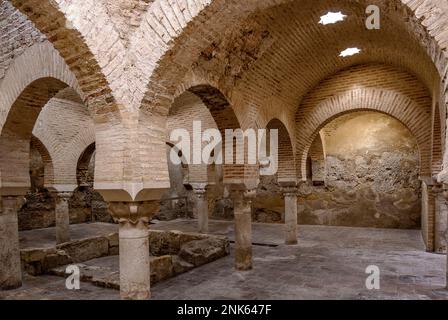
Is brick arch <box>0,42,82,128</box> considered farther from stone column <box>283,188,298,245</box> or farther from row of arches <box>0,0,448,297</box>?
stone column <box>283,188,298,245</box>

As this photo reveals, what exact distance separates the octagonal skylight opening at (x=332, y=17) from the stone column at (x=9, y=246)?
21.3 ft

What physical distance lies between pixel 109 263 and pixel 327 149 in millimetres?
8663

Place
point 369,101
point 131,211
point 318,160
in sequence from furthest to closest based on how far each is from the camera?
point 318,160 → point 369,101 → point 131,211

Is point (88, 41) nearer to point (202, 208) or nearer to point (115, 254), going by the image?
point (115, 254)

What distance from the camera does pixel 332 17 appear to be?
607 centimetres

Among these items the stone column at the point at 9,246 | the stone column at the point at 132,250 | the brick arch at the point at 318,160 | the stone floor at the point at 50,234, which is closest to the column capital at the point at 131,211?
the stone column at the point at 132,250

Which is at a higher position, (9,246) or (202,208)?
(9,246)

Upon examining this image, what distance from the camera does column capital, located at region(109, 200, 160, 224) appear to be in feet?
12.8

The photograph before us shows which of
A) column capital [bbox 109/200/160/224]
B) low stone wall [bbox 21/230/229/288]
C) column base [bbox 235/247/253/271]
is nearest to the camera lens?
column capital [bbox 109/200/160/224]

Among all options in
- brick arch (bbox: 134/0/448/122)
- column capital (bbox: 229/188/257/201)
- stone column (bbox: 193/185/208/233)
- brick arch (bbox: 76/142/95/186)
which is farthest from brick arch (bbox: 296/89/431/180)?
brick arch (bbox: 76/142/95/186)

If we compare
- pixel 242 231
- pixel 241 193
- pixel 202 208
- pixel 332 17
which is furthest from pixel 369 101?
pixel 202 208

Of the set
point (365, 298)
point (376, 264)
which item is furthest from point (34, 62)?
point (376, 264)

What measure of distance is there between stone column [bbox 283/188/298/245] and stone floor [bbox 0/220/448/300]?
307mm

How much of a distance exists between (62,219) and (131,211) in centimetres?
750
